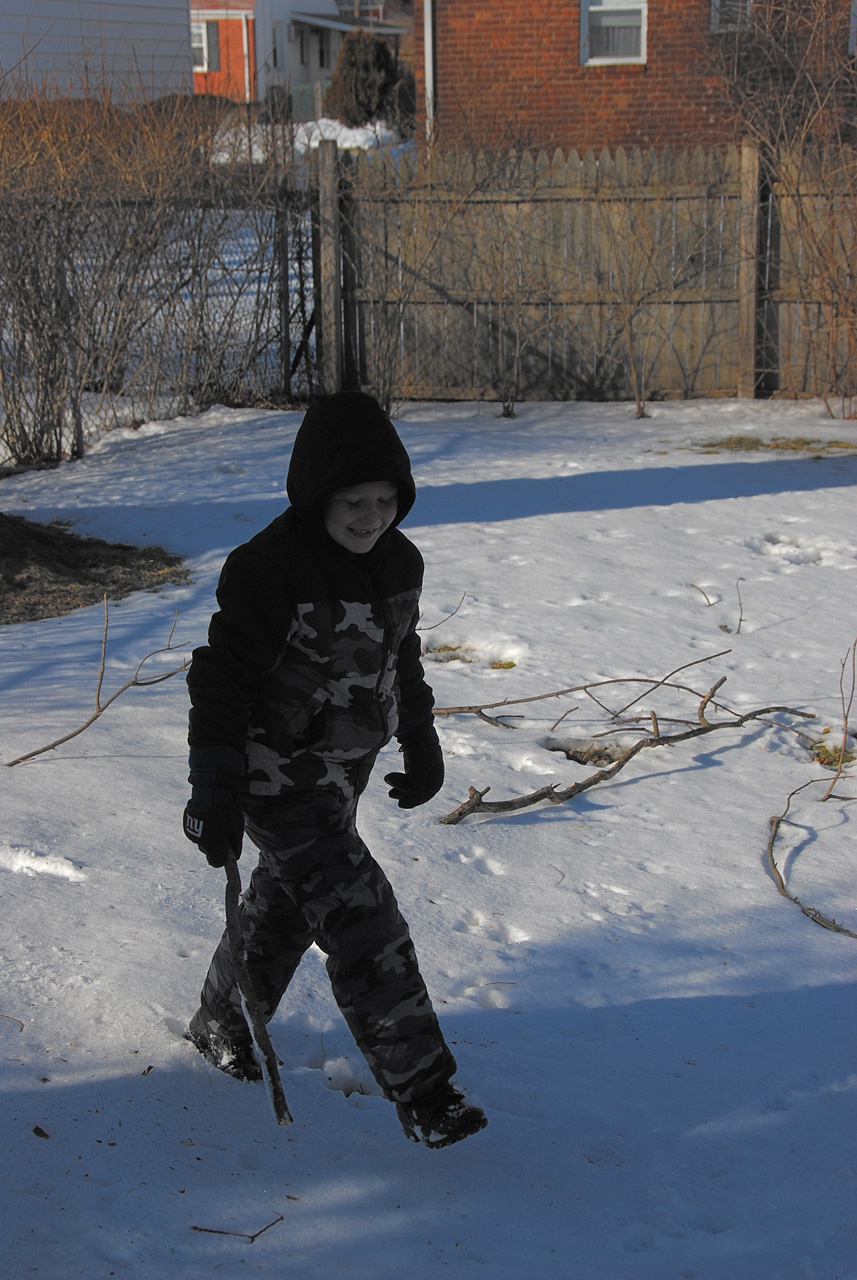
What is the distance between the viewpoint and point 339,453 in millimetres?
2012

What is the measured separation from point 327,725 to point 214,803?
0.82ft

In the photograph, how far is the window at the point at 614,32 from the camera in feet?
52.1

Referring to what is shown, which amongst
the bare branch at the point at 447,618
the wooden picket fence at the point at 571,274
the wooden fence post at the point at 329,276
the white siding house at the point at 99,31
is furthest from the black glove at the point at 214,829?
the white siding house at the point at 99,31

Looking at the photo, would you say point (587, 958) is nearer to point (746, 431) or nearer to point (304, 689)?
point (304, 689)

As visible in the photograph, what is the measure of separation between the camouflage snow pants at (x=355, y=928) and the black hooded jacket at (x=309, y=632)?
0.23 feet

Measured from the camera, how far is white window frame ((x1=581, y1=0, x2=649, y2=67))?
15.8m

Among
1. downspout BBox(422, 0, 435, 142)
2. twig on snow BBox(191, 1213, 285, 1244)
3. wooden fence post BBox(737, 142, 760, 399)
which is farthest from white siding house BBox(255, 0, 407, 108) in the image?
twig on snow BBox(191, 1213, 285, 1244)

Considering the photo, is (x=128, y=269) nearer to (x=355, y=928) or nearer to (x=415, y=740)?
(x=415, y=740)

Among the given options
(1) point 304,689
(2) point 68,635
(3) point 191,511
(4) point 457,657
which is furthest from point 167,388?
(1) point 304,689

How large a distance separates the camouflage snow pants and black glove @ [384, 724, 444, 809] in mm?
202

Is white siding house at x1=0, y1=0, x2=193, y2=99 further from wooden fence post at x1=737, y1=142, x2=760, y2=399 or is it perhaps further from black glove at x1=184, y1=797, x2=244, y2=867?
black glove at x1=184, y1=797, x2=244, y2=867

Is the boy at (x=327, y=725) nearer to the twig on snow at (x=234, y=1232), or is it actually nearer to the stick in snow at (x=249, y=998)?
the stick in snow at (x=249, y=998)

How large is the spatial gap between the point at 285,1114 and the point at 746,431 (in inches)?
313

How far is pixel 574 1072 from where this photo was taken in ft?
7.41
